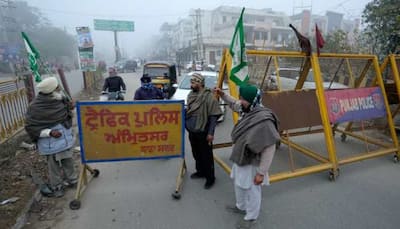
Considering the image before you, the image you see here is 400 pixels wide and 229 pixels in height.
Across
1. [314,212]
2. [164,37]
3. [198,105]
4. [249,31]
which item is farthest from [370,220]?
[164,37]

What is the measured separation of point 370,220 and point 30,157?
5299mm

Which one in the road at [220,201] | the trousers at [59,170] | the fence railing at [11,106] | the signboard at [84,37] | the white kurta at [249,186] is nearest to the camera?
the white kurta at [249,186]

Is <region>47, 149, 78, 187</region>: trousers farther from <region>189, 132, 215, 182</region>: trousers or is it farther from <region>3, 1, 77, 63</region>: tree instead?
<region>3, 1, 77, 63</region>: tree

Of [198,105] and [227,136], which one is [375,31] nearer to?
[227,136]

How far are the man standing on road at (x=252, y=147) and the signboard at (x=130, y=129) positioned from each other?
3.55 feet

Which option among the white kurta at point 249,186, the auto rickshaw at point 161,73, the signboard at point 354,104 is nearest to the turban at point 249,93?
the white kurta at point 249,186

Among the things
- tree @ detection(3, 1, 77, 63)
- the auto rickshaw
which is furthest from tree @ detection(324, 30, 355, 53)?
tree @ detection(3, 1, 77, 63)

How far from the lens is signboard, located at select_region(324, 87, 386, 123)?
401cm

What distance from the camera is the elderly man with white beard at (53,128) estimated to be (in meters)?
3.16

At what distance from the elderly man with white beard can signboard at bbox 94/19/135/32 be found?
38.8 meters

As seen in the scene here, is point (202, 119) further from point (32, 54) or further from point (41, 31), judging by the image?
point (41, 31)

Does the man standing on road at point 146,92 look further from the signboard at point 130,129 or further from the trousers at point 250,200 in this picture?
the trousers at point 250,200

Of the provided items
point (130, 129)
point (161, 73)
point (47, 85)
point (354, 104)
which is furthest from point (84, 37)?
point (354, 104)

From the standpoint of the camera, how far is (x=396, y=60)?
182 inches
